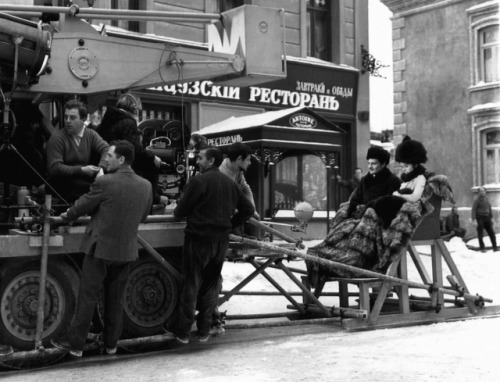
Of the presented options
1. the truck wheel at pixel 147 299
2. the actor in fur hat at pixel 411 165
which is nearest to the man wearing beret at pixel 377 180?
the actor in fur hat at pixel 411 165

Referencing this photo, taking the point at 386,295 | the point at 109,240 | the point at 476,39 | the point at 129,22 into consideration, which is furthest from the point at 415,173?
the point at 476,39

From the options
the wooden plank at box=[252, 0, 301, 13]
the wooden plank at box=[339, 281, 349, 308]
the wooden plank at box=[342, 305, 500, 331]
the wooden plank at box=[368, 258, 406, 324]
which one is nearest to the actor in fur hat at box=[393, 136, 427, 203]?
the wooden plank at box=[368, 258, 406, 324]

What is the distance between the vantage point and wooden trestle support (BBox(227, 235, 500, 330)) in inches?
313

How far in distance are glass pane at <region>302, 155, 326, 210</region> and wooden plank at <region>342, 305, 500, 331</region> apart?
33.5 feet

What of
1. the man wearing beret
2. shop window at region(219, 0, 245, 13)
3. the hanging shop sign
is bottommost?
Result: the man wearing beret

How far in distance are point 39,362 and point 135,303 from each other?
1.13m

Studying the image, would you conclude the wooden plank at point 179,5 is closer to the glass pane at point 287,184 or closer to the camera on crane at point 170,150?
the glass pane at point 287,184

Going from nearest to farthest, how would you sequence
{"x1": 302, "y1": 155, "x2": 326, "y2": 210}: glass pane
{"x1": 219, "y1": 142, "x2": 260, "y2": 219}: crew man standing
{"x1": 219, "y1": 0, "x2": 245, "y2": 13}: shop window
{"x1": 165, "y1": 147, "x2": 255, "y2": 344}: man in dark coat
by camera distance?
{"x1": 165, "y1": 147, "x2": 255, "y2": 344}: man in dark coat
{"x1": 219, "y1": 142, "x2": 260, "y2": 219}: crew man standing
{"x1": 219, "y1": 0, "x2": 245, "y2": 13}: shop window
{"x1": 302, "y1": 155, "x2": 326, "y2": 210}: glass pane

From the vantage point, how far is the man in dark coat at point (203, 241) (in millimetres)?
7012

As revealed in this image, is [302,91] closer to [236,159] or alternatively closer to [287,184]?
[287,184]

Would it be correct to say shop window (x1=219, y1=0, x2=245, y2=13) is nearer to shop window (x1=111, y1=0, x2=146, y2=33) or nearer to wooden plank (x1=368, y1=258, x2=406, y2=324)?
shop window (x1=111, y1=0, x2=146, y2=33)

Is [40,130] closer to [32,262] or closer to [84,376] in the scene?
Answer: [32,262]

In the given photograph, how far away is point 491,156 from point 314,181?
29.2 feet

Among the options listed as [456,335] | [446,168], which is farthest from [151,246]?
[446,168]
